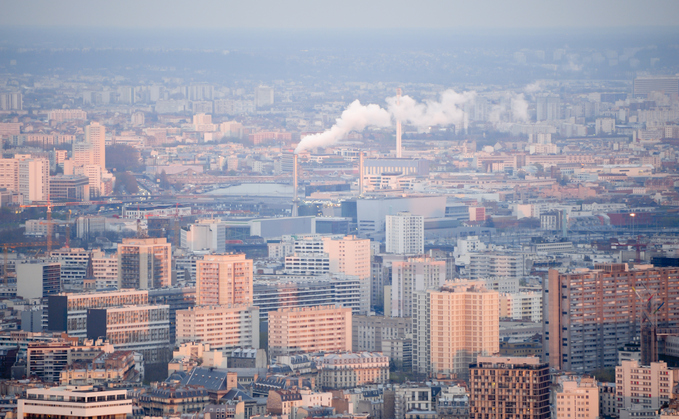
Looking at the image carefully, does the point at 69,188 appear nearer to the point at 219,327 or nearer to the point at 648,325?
the point at 219,327

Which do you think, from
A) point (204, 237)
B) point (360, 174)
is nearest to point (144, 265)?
point (204, 237)

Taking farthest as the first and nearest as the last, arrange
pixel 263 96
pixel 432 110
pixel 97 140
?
1. pixel 263 96
2. pixel 432 110
3. pixel 97 140

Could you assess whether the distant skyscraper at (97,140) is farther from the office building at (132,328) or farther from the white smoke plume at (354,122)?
the office building at (132,328)

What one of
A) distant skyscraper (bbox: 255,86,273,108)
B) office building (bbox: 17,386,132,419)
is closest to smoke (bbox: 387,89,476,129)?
distant skyscraper (bbox: 255,86,273,108)

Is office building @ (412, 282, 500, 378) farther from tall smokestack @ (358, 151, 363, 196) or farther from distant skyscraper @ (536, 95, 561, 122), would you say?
distant skyscraper @ (536, 95, 561, 122)

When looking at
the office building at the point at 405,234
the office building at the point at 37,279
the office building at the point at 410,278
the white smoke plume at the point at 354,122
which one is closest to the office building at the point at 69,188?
the office building at the point at 405,234

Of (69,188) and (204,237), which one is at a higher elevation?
(69,188)

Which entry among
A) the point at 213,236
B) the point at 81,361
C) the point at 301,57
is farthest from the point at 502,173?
the point at 81,361
